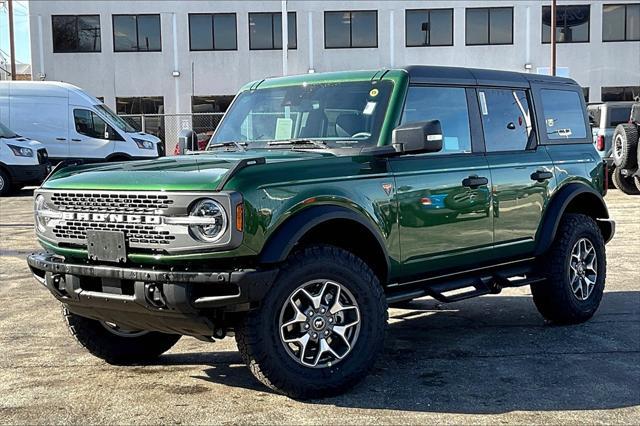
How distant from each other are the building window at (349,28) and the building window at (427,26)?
151cm

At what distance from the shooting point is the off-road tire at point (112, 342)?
17.2 feet

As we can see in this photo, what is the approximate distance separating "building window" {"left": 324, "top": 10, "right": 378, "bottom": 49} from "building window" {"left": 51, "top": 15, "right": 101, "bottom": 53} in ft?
33.1

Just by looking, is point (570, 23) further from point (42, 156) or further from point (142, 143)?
point (42, 156)

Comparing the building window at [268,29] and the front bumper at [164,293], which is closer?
the front bumper at [164,293]

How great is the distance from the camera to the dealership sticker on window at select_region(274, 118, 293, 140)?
5.48m

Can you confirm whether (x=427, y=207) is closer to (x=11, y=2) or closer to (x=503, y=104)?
(x=503, y=104)

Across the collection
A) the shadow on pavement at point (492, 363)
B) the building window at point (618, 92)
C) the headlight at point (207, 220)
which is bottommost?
the shadow on pavement at point (492, 363)

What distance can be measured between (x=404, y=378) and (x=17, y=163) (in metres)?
16.8

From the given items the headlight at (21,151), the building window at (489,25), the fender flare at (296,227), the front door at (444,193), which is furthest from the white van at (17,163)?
the building window at (489,25)

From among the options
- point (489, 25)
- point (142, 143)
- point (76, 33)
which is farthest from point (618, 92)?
point (76, 33)

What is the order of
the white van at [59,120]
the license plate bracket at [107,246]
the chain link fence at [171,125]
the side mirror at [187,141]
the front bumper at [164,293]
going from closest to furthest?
the front bumper at [164,293], the license plate bracket at [107,246], the side mirror at [187,141], the white van at [59,120], the chain link fence at [171,125]

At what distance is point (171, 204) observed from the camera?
4.18m

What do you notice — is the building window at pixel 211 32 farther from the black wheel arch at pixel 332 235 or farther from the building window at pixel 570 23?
the black wheel arch at pixel 332 235

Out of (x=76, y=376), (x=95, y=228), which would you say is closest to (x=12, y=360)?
(x=76, y=376)
